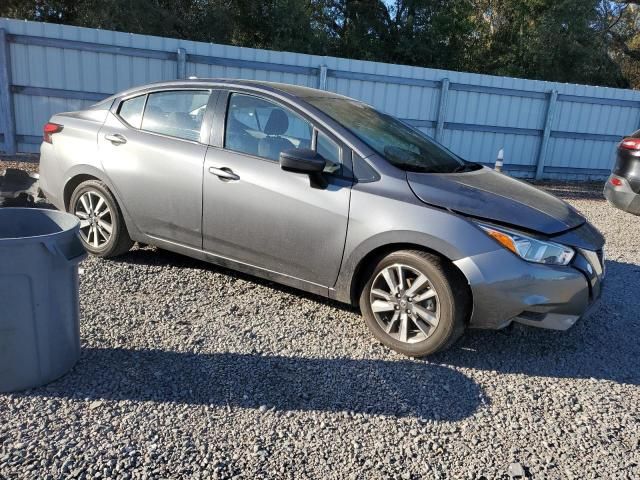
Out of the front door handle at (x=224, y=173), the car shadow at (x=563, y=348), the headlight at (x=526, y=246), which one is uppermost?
the front door handle at (x=224, y=173)

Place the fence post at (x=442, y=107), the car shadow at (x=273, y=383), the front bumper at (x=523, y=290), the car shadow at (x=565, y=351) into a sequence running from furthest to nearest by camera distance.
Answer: the fence post at (x=442, y=107) → the car shadow at (x=565, y=351) → the front bumper at (x=523, y=290) → the car shadow at (x=273, y=383)

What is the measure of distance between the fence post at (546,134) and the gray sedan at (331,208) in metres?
9.17

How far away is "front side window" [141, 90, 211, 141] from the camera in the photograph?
14.3 feet

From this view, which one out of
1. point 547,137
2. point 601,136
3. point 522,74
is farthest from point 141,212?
point 522,74

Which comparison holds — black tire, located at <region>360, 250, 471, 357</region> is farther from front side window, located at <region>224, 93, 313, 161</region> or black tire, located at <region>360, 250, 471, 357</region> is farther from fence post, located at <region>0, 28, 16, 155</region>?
fence post, located at <region>0, 28, 16, 155</region>

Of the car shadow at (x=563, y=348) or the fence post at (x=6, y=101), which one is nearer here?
the car shadow at (x=563, y=348)

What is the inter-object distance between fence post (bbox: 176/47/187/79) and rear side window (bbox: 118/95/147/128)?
18.5 ft

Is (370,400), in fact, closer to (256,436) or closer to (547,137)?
(256,436)

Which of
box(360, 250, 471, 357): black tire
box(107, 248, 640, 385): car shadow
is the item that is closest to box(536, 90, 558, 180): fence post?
box(107, 248, 640, 385): car shadow

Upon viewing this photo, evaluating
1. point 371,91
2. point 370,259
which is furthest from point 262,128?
point 371,91

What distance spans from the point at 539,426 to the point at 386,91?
943 centimetres

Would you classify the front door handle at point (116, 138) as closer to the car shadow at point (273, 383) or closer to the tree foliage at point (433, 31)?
the car shadow at point (273, 383)

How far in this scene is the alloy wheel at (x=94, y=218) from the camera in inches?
186

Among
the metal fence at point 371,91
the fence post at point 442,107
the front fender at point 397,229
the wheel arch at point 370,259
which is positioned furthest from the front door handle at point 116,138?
the fence post at point 442,107
